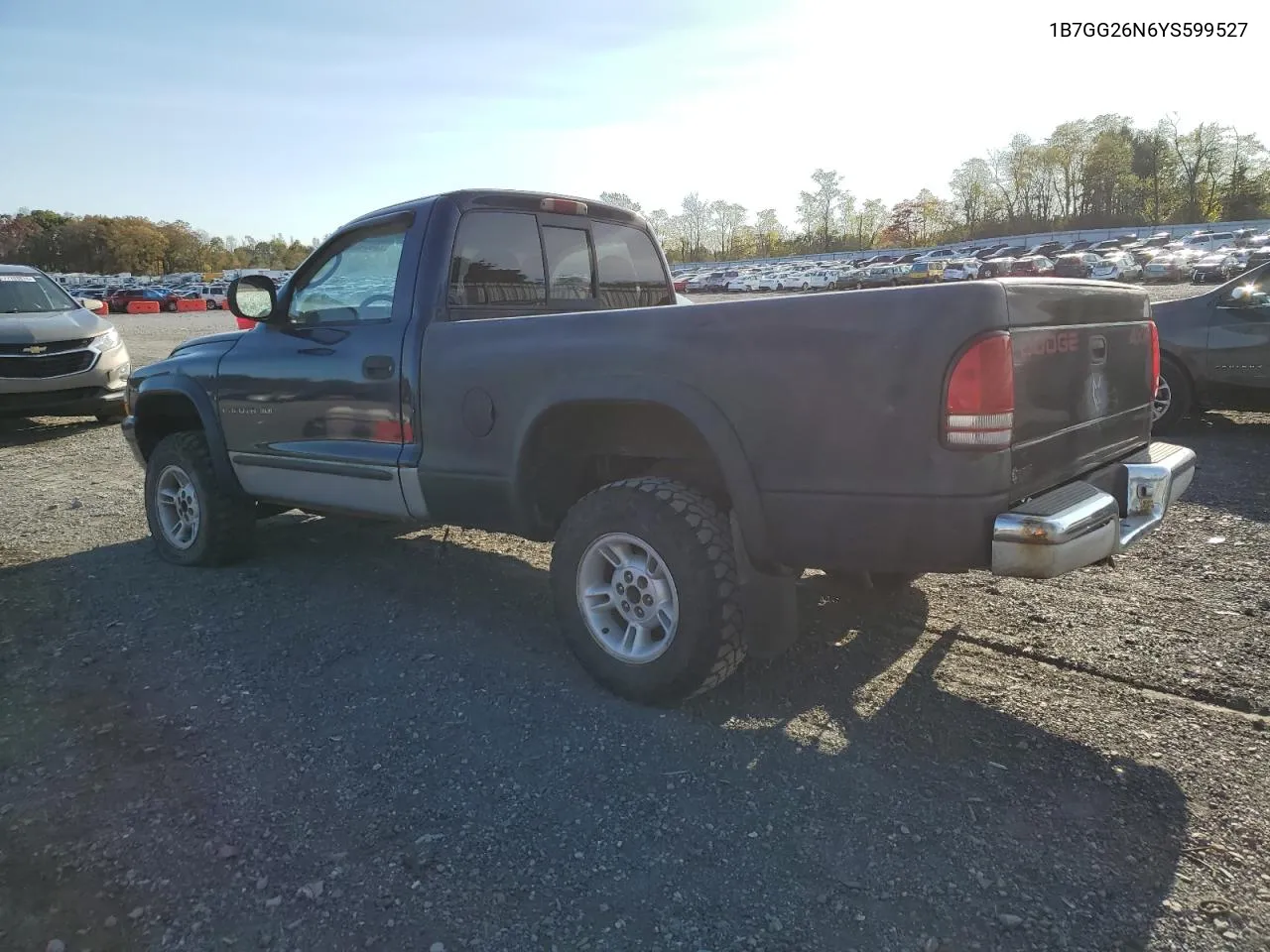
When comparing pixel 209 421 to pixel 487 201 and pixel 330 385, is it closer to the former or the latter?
pixel 330 385

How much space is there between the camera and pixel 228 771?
117 inches

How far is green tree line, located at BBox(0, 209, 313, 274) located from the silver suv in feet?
312

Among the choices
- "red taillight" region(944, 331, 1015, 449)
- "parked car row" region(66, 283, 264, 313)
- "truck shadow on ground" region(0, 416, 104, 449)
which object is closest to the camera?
"red taillight" region(944, 331, 1015, 449)

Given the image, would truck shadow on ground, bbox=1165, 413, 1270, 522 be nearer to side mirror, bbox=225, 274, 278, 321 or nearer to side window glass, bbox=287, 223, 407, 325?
side window glass, bbox=287, 223, 407, 325

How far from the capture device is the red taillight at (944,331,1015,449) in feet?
8.30

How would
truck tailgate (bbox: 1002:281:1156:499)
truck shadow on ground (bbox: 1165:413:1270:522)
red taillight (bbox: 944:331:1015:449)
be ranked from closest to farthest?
red taillight (bbox: 944:331:1015:449) < truck tailgate (bbox: 1002:281:1156:499) < truck shadow on ground (bbox: 1165:413:1270:522)

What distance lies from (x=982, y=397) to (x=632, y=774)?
64.9 inches

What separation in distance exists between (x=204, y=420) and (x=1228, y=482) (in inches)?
271

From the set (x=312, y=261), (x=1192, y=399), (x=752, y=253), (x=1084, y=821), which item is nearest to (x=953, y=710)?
(x=1084, y=821)

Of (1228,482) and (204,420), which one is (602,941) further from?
(1228,482)

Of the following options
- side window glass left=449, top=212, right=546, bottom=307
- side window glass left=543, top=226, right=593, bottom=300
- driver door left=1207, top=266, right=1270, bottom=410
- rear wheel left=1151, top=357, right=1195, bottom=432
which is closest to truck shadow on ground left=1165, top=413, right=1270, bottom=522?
rear wheel left=1151, top=357, right=1195, bottom=432

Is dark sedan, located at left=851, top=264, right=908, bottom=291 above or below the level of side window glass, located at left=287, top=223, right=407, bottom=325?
below

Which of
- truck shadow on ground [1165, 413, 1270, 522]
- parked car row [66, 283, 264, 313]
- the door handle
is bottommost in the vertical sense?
truck shadow on ground [1165, 413, 1270, 522]

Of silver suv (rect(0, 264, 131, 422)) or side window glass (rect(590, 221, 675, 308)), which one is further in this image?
silver suv (rect(0, 264, 131, 422))
